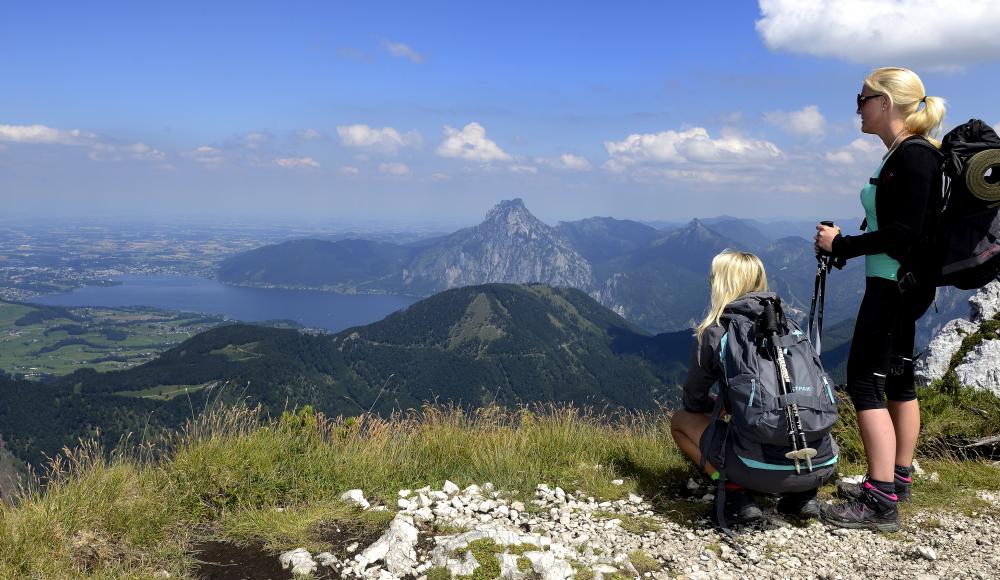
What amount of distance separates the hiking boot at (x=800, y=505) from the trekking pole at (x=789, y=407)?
0.54m

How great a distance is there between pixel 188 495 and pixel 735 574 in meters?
4.19

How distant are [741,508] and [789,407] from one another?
934 millimetres

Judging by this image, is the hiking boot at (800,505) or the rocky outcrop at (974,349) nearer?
the hiking boot at (800,505)

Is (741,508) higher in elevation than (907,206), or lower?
lower

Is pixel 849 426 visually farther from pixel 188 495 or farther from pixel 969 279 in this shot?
pixel 188 495

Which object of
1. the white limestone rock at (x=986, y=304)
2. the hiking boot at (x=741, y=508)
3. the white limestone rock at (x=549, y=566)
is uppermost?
the white limestone rock at (x=986, y=304)

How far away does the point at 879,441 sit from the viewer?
4238 millimetres

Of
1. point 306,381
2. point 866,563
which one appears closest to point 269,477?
point 866,563

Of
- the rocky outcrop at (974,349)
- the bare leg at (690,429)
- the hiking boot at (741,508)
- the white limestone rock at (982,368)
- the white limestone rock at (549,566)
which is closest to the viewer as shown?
the white limestone rock at (549,566)

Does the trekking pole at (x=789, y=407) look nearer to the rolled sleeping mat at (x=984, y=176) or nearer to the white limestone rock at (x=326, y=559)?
the rolled sleeping mat at (x=984, y=176)

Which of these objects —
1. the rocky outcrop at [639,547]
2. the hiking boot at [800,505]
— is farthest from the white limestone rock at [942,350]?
the hiking boot at [800,505]

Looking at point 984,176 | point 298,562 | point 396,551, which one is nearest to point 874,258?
point 984,176

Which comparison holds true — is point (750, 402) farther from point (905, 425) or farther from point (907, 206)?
point (907, 206)

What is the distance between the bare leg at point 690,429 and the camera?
15.8ft
